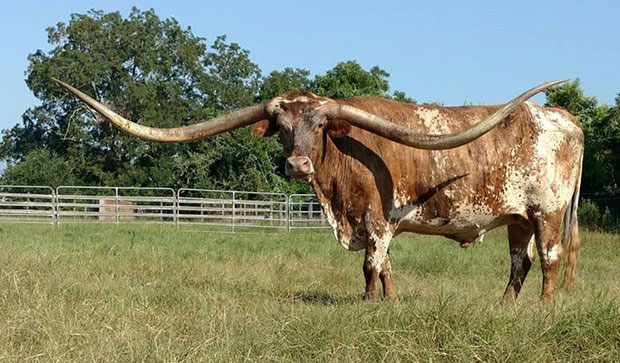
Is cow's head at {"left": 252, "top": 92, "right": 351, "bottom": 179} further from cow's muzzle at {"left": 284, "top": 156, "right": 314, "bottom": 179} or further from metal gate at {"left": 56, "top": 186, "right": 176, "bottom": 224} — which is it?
metal gate at {"left": 56, "top": 186, "right": 176, "bottom": 224}

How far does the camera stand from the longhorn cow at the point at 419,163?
20.8 ft

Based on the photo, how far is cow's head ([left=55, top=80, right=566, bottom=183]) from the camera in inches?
241

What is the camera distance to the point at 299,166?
233 inches

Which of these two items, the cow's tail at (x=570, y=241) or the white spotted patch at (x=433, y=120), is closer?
the white spotted patch at (x=433, y=120)

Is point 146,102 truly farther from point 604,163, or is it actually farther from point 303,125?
point 303,125

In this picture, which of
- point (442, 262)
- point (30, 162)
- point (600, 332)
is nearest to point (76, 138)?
point (30, 162)

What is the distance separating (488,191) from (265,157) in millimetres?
27717

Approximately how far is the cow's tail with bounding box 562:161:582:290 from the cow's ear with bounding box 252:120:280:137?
2.93 meters

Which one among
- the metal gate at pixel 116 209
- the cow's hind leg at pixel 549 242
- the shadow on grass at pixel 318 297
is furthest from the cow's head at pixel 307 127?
the metal gate at pixel 116 209

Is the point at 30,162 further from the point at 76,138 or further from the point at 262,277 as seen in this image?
the point at 262,277

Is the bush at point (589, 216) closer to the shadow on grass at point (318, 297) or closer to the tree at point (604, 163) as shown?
the tree at point (604, 163)

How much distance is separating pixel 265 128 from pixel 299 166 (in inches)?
34.9

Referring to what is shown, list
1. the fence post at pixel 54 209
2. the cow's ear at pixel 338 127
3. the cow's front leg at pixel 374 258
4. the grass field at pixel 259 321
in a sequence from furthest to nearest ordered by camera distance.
→ the fence post at pixel 54 209 < the cow's front leg at pixel 374 258 < the cow's ear at pixel 338 127 < the grass field at pixel 259 321

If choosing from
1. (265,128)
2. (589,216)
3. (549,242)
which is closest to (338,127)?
(265,128)
